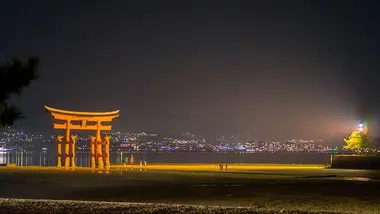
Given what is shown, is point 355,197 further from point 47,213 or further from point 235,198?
point 47,213

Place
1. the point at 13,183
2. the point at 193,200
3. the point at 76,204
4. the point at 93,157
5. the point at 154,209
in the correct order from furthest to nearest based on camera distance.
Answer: the point at 93,157 → the point at 13,183 → the point at 193,200 → the point at 76,204 → the point at 154,209

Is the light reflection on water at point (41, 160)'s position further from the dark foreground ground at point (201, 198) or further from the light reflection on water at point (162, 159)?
the dark foreground ground at point (201, 198)

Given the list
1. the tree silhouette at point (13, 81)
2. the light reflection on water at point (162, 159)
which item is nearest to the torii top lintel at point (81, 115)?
the light reflection on water at point (162, 159)

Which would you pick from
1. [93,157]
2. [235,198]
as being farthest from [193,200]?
[93,157]

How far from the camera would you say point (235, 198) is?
70.2 feet

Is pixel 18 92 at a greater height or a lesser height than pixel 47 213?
greater

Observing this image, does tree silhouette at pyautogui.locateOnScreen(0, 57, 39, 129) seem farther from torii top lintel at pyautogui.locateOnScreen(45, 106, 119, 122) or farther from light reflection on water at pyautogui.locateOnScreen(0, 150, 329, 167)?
light reflection on water at pyautogui.locateOnScreen(0, 150, 329, 167)

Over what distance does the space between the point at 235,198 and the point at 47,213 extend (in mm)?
8845

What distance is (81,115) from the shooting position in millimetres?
51781

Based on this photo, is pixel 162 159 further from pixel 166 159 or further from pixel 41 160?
pixel 41 160

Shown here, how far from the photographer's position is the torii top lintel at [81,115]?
163 feet

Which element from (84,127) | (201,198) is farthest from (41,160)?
(201,198)

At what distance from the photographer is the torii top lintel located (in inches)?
1955

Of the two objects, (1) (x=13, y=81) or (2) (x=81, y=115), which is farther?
(2) (x=81, y=115)
